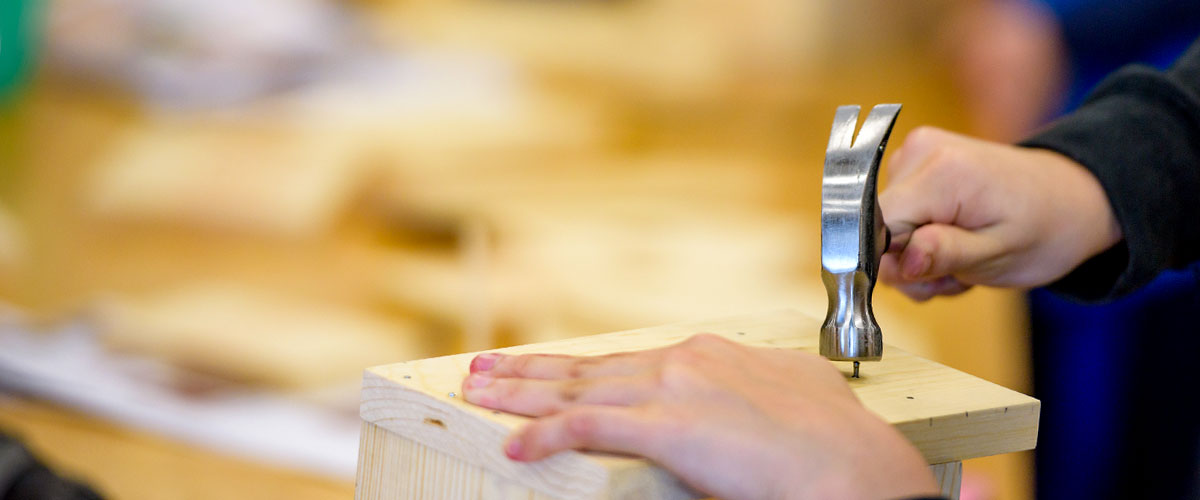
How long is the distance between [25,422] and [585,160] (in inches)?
47.2

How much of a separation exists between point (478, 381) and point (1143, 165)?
63cm

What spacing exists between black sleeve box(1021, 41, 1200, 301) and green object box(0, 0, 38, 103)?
2045 millimetres

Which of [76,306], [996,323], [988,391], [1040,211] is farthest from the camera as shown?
[76,306]

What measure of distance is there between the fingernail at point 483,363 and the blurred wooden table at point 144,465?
1.33 m

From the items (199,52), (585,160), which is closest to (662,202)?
(585,160)

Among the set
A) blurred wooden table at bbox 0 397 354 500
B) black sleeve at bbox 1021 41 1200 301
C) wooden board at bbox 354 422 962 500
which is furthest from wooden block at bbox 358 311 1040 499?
blurred wooden table at bbox 0 397 354 500

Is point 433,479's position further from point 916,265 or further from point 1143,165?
point 1143,165

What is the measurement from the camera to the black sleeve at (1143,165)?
0.93m

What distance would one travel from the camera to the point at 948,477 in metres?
0.73

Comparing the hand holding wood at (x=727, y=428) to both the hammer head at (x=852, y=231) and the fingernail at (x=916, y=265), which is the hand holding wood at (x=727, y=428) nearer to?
the hammer head at (x=852, y=231)

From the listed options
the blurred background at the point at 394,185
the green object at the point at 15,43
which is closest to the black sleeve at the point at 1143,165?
the blurred background at the point at 394,185

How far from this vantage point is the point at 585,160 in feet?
7.53

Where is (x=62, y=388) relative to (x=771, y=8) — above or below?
below

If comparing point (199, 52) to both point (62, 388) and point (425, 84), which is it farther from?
point (62, 388)
